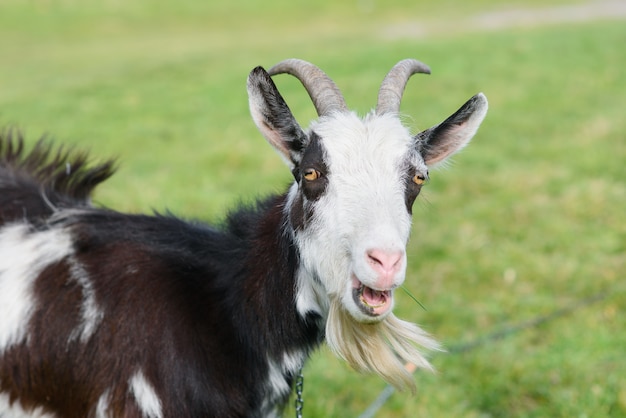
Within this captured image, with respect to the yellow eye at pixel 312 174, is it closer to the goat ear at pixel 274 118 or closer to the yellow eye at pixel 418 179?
the goat ear at pixel 274 118

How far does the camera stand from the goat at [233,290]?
9.96 feet

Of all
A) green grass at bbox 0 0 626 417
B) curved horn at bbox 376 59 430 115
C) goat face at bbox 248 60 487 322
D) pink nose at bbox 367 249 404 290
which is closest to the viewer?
pink nose at bbox 367 249 404 290

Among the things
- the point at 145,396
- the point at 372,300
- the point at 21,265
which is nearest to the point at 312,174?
the point at 372,300

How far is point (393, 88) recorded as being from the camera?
3.40 meters

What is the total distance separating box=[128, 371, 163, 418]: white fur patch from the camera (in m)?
3.21

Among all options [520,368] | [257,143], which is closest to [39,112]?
[257,143]

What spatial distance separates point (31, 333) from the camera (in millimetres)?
3381

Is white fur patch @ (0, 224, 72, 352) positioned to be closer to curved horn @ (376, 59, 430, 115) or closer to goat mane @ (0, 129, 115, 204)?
goat mane @ (0, 129, 115, 204)

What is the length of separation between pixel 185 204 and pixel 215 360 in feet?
15.8

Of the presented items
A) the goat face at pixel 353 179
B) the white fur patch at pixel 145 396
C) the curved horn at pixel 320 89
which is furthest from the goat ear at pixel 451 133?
the white fur patch at pixel 145 396

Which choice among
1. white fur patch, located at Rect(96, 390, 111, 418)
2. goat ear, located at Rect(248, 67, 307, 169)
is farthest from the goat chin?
white fur patch, located at Rect(96, 390, 111, 418)

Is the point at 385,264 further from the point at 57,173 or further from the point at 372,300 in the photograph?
the point at 57,173

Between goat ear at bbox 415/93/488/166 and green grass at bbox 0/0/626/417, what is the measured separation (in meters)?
0.20

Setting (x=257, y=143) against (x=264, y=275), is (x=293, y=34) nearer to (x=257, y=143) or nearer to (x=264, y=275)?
(x=257, y=143)
